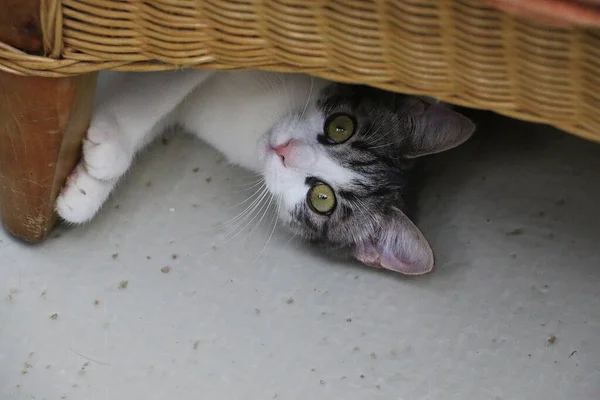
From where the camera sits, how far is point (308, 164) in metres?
1.17

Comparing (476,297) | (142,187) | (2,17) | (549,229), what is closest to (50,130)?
(2,17)

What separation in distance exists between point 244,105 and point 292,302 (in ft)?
1.26

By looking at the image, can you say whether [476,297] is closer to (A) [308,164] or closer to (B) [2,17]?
(A) [308,164]

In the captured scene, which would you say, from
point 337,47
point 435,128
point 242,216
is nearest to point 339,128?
point 435,128

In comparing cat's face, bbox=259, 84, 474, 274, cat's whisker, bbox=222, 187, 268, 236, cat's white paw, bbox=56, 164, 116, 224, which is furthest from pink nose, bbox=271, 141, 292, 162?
cat's white paw, bbox=56, 164, 116, 224

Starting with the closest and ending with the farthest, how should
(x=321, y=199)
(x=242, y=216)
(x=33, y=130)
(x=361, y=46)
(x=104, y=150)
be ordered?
(x=361, y=46) → (x=33, y=130) → (x=104, y=150) → (x=321, y=199) → (x=242, y=216)

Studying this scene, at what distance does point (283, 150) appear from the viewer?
118 cm

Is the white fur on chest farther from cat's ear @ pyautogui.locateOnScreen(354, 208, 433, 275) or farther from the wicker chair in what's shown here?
the wicker chair

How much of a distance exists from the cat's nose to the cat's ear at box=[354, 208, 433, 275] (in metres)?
0.23

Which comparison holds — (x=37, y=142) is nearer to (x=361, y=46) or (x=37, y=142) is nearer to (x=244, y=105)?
(x=244, y=105)

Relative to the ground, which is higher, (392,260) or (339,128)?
(339,128)

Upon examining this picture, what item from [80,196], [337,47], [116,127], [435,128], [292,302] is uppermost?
[337,47]

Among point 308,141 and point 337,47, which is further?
point 308,141

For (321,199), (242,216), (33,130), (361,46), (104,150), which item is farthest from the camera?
(242,216)
